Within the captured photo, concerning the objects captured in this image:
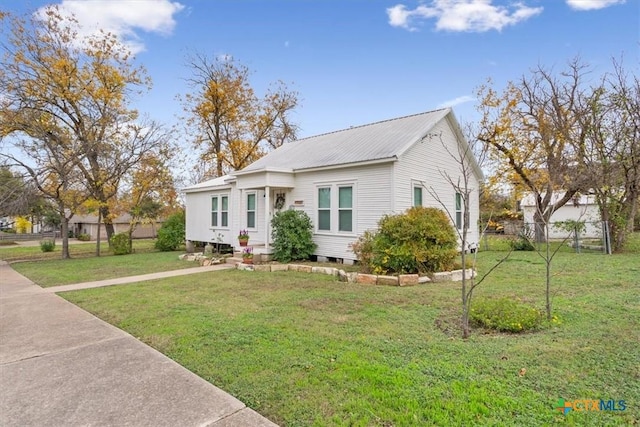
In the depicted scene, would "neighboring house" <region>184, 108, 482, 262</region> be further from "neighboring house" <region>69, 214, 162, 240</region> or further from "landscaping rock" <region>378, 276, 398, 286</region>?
"neighboring house" <region>69, 214, 162, 240</region>

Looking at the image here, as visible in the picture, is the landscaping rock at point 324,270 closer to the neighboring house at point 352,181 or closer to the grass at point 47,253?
the neighboring house at point 352,181

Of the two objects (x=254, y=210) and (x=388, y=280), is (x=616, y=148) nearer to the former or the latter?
(x=388, y=280)

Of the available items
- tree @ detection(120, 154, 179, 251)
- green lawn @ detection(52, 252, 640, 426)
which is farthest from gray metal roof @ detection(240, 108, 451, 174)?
tree @ detection(120, 154, 179, 251)

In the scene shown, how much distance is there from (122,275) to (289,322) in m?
7.76

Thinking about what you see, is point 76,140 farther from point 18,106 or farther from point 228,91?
point 228,91

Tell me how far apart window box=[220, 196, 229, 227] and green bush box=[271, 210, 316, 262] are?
16.0 feet

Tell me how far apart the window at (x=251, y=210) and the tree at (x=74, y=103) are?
7.55 metres

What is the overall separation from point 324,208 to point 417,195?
122 inches

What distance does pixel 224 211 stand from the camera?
52.3ft

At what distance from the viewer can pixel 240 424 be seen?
253cm

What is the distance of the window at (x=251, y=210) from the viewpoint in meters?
13.9

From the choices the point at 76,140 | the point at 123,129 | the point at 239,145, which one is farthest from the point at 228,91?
the point at 76,140

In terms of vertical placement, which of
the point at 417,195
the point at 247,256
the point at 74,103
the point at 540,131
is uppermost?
the point at 74,103

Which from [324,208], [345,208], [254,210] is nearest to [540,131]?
[345,208]
